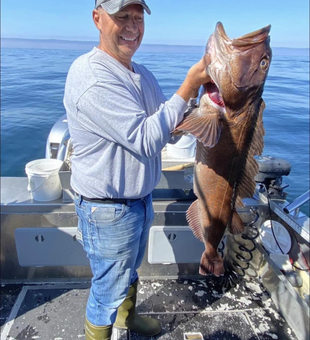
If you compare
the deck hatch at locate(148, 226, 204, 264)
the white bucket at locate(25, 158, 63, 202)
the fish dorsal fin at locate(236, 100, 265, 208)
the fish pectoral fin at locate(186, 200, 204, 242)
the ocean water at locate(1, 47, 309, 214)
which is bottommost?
the ocean water at locate(1, 47, 309, 214)

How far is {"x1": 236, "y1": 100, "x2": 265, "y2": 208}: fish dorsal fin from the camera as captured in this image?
68.3 inches

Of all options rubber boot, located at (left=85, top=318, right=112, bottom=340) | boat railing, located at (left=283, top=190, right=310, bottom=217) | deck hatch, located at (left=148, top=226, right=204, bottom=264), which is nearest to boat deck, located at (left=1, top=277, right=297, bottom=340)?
deck hatch, located at (left=148, top=226, right=204, bottom=264)

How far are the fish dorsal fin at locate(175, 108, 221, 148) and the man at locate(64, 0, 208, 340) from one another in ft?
0.19

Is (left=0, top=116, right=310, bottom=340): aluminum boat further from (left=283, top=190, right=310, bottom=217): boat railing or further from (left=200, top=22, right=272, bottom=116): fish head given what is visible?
(left=200, top=22, right=272, bottom=116): fish head

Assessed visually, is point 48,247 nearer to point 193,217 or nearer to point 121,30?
point 193,217

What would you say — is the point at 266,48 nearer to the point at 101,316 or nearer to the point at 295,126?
the point at 101,316

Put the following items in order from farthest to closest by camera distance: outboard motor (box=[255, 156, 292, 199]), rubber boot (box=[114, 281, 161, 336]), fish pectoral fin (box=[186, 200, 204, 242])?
1. outboard motor (box=[255, 156, 292, 199])
2. rubber boot (box=[114, 281, 161, 336])
3. fish pectoral fin (box=[186, 200, 204, 242])

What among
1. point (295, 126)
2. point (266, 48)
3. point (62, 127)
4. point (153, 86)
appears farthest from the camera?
point (295, 126)

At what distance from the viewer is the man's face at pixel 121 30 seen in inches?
62.6

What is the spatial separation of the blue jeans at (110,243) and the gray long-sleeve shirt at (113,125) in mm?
109

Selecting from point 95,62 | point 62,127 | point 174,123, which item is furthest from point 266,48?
point 62,127

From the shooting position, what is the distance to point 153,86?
1937 millimetres

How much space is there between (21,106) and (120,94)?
13.0 m

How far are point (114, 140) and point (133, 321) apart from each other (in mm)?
1689
